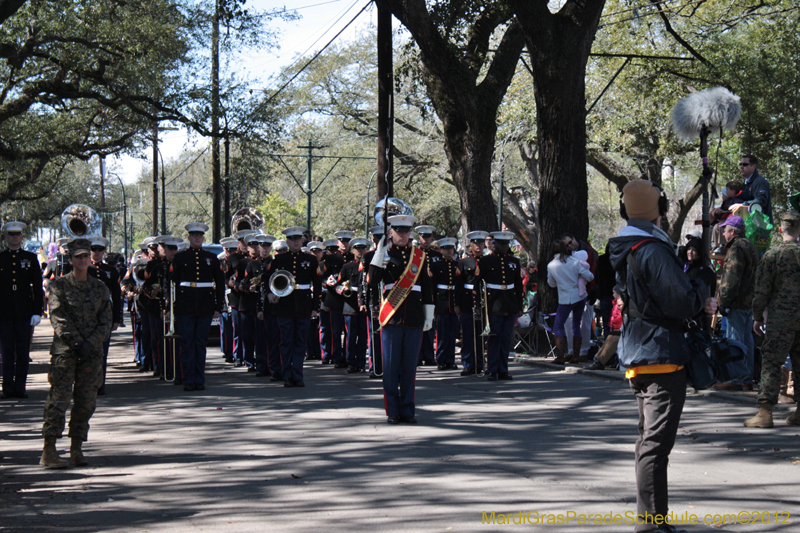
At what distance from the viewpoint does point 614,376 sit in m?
12.2

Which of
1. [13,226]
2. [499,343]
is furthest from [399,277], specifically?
[13,226]

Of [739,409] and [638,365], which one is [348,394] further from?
[638,365]

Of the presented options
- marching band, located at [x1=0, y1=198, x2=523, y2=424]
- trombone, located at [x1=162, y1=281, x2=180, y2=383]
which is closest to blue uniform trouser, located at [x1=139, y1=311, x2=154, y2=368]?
marching band, located at [x1=0, y1=198, x2=523, y2=424]

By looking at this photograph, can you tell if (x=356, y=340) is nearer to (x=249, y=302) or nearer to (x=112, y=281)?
(x=249, y=302)

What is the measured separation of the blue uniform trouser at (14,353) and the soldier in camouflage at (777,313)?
29.0ft

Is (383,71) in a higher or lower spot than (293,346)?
higher

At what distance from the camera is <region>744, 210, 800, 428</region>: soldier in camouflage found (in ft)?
27.4

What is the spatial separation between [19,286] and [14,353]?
0.89 meters

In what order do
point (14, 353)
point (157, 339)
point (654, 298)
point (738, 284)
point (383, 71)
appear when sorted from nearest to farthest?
point (654, 298) < point (738, 284) < point (14, 353) < point (157, 339) < point (383, 71)

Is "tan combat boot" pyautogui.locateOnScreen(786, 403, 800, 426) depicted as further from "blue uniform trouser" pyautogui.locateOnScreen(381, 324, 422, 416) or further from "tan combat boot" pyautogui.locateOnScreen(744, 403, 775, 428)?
"blue uniform trouser" pyautogui.locateOnScreen(381, 324, 422, 416)

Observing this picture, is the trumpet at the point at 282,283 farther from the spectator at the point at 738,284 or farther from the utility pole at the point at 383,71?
the spectator at the point at 738,284

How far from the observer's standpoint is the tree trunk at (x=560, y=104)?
14.8m

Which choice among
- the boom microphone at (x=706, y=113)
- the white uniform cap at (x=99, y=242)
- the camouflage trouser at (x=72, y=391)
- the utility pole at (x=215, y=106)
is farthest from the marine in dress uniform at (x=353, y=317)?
the utility pole at (x=215, y=106)

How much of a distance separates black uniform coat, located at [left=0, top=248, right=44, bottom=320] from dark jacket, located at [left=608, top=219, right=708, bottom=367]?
881 centimetres
